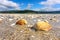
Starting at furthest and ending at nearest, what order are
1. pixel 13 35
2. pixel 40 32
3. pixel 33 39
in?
pixel 40 32 → pixel 13 35 → pixel 33 39

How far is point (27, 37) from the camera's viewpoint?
3320mm

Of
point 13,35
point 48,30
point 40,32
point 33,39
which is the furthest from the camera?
point 48,30

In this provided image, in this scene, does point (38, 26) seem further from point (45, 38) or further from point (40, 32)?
point (45, 38)

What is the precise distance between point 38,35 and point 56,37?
14.1 inches

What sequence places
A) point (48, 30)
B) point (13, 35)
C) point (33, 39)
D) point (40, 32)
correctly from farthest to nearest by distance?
1. point (48, 30)
2. point (40, 32)
3. point (13, 35)
4. point (33, 39)

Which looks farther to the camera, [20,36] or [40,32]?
[40,32]

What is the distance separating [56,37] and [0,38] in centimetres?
105

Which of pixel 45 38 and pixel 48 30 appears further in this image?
pixel 48 30

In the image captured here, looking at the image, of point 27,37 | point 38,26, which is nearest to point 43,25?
point 38,26

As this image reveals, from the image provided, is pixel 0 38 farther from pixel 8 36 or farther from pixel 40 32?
pixel 40 32

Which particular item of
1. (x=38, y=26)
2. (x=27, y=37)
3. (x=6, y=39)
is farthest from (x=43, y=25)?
(x=6, y=39)

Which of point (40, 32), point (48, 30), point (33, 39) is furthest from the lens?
point (48, 30)

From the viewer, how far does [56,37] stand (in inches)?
133

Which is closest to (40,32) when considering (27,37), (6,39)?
(27,37)
